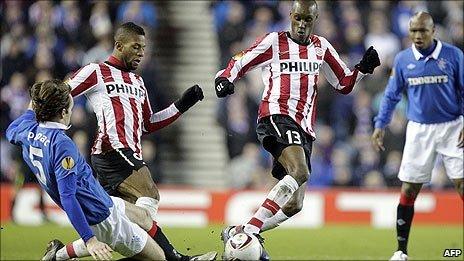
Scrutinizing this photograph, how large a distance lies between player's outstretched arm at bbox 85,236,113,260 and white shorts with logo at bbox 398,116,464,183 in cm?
409

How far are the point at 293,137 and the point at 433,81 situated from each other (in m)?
2.05

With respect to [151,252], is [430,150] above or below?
above

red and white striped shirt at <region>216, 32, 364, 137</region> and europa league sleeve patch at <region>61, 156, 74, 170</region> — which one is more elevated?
red and white striped shirt at <region>216, 32, 364, 137</region>

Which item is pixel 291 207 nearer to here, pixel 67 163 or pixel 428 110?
pixel 428 110

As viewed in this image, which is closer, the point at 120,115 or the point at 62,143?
the point at 62,143

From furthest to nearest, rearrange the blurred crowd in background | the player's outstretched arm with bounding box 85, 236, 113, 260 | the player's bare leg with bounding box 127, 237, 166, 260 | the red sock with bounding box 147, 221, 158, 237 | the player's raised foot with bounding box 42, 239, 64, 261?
the blurred crowd in background, the red sock with bounding box 147, 221, 158, 237, the player's raised foot with bounding box 42, 239, 64, 261, the player's bare leg with bounding box 127, 237, 166, 260, the player's outstretched arm with bounding box 85, 236, 113, 260

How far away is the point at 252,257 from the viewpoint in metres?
7.73

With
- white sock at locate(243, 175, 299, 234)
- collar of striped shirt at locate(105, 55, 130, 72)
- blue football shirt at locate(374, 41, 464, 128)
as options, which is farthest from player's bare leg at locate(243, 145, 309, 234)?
blue football shirt at locate(374, 41, 464, 128)

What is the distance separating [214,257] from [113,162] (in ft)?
4.36

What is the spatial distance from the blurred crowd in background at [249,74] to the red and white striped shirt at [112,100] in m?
6.56

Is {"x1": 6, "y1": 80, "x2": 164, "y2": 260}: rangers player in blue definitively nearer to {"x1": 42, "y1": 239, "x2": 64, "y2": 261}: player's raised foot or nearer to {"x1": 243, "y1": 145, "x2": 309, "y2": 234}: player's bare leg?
{"x1": 42, "y1": 239, "x2": 64, "y2": 261}: player's raised foot

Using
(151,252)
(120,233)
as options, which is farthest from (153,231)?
(120,233)

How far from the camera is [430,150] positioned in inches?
393

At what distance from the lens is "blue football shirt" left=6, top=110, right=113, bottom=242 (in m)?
6.86
